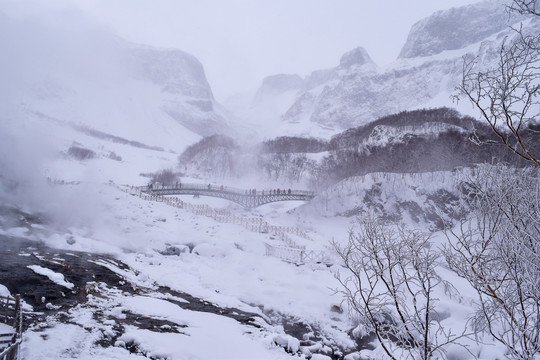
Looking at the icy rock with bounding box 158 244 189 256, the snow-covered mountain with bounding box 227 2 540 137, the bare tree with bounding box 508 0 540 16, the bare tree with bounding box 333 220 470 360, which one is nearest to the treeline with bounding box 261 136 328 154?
the snow-covered mountain with bounding box 227 2 540 137

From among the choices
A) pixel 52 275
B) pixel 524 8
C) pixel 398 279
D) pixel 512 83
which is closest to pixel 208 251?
pixel 52 275

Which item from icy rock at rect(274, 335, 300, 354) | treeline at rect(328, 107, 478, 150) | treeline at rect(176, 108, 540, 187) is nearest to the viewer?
icy rock at rect(274, 335, 300, 354)

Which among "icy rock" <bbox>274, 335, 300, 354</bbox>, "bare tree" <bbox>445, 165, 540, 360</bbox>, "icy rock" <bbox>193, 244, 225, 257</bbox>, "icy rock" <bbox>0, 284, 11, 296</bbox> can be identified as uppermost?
"bare tree" <bbox>445, 165, 540, 360</bbox>

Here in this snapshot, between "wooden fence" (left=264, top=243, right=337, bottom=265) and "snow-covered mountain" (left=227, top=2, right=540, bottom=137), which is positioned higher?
"snow-covered mountain" (left=227, top=2, right=540, bottom=137)

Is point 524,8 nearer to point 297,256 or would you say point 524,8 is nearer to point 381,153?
point 297,256

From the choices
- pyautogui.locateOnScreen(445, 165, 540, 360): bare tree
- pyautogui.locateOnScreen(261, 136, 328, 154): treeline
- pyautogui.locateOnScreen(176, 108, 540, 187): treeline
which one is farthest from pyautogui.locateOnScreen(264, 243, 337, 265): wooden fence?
pyautogui.locateOnScreen(261, 136, 328, 154): treeline

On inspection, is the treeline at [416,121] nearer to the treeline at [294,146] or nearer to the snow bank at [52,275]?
the treeline at [294,146]

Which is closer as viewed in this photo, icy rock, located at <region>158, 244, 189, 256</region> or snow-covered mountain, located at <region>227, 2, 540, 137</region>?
icy rock, located at <region>158, 244, 189, 256</region>

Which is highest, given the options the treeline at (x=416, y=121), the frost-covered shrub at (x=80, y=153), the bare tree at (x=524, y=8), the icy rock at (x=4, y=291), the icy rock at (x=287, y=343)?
the treeline at (x=416, y=121)

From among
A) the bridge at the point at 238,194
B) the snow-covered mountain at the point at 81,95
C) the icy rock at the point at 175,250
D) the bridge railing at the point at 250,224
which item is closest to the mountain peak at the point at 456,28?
the snow-covered mountain at the point at 81,95

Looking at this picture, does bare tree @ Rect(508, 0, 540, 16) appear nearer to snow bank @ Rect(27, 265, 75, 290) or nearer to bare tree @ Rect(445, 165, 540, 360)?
bare tree @ Rect(445, 165, 540, 360)

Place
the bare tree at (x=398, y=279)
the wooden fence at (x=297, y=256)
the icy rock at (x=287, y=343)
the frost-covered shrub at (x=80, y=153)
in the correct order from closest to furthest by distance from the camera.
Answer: the bare tree at (x=398, y=279), the icy rock at (x=287, y=343), the wooden fence at (x=297, y=256), the frost-covered shrub at (x=80, y=153)

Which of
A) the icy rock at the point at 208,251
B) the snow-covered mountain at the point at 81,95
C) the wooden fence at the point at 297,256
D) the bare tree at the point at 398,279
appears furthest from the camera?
the snow-covered mountain at the point at 81,95

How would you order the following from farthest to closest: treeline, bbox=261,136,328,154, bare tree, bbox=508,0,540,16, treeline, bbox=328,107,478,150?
1. treeline, bbox=261,136,328,154
2. treeline, bbox=328,107,478,150
3. bare tree, bbox=508,0,540,16
